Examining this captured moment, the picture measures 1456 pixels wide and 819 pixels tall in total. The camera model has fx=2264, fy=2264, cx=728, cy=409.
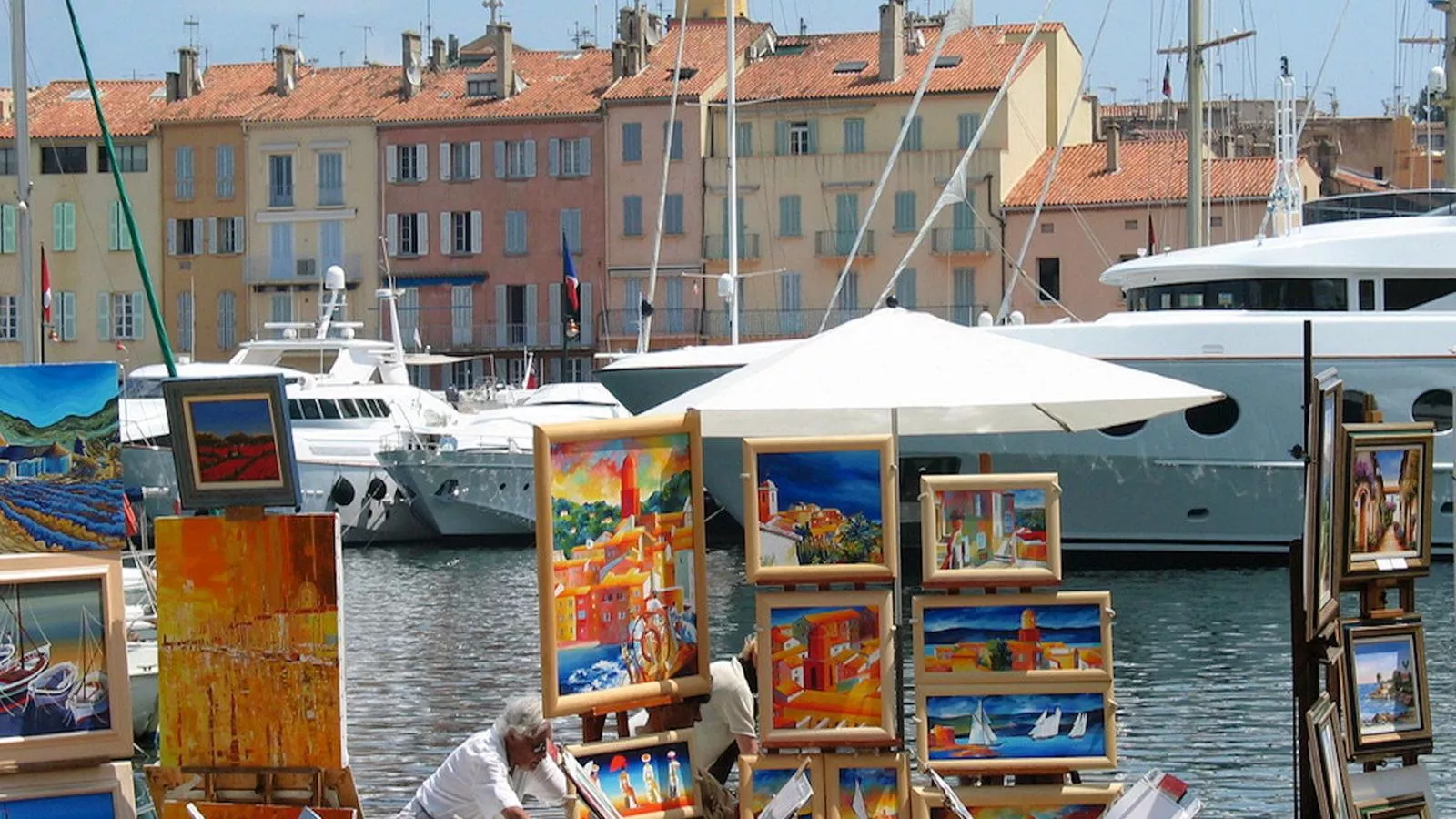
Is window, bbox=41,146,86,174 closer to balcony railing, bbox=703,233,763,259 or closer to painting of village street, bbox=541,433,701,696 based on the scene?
balcony railing, bbox=703,233,763,259

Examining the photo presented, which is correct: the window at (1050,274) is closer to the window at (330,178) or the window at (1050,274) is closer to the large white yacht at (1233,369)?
the window at (330,178)

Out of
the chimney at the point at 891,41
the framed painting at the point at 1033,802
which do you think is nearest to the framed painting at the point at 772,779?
the framed painting at the point at 1033,802

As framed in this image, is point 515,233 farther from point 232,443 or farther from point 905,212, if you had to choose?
point 232,443

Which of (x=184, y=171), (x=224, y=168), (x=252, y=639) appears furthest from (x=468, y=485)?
(x=184, y=171)

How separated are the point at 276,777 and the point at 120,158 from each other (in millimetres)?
61966

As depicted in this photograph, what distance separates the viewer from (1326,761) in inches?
329

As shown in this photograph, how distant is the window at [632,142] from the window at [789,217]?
438 cm

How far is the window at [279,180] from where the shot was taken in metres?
67.0

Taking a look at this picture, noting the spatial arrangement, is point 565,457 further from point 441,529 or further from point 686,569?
point 441,529

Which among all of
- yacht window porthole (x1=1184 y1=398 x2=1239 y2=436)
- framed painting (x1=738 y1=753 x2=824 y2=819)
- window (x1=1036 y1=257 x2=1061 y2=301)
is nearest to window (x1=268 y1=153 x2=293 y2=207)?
window (x1=1036 y1=257 x2=1061 y2=301)

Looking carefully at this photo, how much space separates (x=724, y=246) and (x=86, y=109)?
20322 mm

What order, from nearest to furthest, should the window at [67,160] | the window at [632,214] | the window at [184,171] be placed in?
1. the window at [632,214]
2. the window at [184,171]
3. the window at [67,160]

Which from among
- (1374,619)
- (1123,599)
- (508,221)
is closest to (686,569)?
(1374,619)

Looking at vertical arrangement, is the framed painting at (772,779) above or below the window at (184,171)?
below
